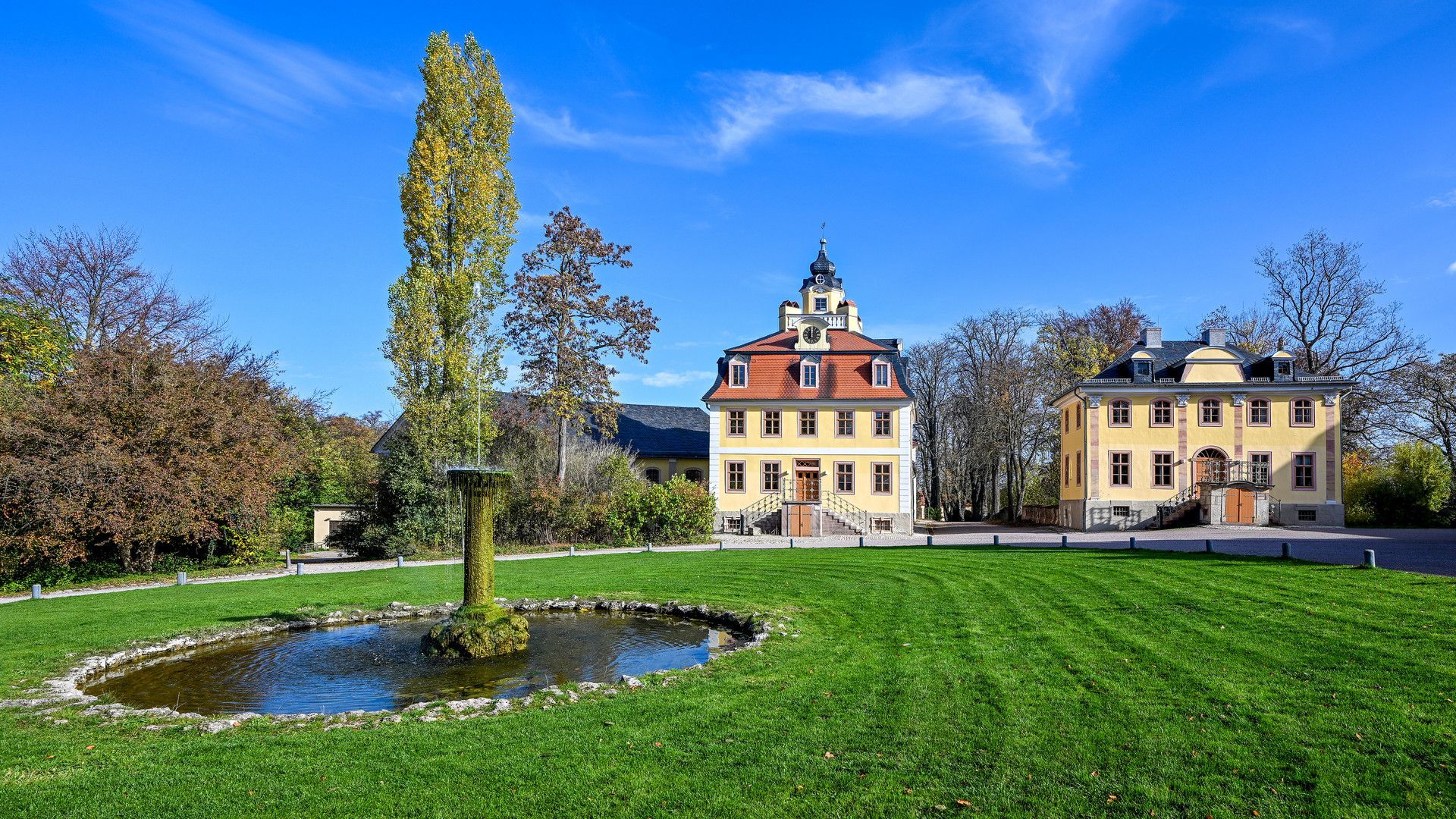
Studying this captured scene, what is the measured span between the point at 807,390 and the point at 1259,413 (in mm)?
18808

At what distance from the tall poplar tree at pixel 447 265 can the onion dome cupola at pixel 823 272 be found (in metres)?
24.4

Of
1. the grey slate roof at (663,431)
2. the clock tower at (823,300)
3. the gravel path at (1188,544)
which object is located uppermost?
the clock tower at (823,300)

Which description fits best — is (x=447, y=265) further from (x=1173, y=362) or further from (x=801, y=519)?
(x=1173, y=362)

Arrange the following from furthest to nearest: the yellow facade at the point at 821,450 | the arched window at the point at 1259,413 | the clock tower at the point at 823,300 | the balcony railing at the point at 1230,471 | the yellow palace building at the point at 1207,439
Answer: the clock tower at the point at 823,300, the yellow facade at the point at 821,450, the arched window at the point at 1259,413, the balcony railing at the point at 1230,471, the yellow palace building at the point at 1207,439

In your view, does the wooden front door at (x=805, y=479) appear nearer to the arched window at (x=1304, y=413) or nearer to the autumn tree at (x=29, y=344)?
the arched window at (x=1304, y=413)

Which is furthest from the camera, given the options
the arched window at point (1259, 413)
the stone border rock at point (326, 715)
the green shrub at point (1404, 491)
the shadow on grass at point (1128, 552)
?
the arched window at point (1259, 413)

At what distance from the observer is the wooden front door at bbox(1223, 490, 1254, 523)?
1191 inches

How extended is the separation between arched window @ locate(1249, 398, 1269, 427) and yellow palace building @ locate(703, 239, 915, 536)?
1388cm

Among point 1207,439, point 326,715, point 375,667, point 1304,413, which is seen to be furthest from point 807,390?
point 326,715

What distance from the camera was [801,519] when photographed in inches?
1256

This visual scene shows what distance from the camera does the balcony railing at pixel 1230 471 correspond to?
31422 millimetres

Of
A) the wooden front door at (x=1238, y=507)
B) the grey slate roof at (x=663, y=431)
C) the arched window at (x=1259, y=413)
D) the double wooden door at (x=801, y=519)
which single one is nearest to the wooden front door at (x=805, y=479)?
the double wooden door at (x=801, y=519)

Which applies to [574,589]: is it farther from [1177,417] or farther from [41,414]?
[1177,417]

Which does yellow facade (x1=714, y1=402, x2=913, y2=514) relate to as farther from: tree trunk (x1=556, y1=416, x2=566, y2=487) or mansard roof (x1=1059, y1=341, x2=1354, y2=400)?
mansard roof (x1=1059, y1=341, x2=1354, y2=400)
